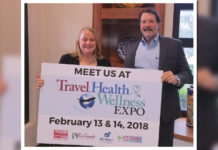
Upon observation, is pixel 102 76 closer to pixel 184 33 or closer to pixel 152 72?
pixel 152 72

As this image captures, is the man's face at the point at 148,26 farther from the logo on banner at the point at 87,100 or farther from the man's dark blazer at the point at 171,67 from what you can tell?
the logo on banner at the point at 87,100

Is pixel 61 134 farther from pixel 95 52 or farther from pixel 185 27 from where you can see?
pixel 185 27

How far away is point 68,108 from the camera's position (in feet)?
2.90

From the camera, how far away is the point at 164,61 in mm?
852

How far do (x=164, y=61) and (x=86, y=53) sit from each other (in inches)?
10.1

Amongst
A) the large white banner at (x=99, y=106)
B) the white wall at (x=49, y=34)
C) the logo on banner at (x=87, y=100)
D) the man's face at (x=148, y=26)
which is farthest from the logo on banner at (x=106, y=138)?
the man's face at (x=148, y=26)

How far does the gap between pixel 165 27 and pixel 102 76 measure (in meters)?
0.26

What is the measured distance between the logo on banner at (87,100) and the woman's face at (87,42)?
142 millimetres

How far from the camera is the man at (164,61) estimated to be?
848 mm

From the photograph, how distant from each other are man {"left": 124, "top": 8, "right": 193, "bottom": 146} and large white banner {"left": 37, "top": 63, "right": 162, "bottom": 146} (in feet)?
0.08

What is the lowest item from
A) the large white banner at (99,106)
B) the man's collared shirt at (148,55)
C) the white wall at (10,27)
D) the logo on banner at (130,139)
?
the logo on banner at (130,139)

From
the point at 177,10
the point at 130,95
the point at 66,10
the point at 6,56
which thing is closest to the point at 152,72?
the point at 130,95

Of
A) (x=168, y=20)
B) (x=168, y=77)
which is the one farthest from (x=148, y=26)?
(x=168, y=77)

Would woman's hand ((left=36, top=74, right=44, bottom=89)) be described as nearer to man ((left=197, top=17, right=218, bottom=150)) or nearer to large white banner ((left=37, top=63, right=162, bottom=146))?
large white banner ((left=37, top=63, right=162, bottom=146))
